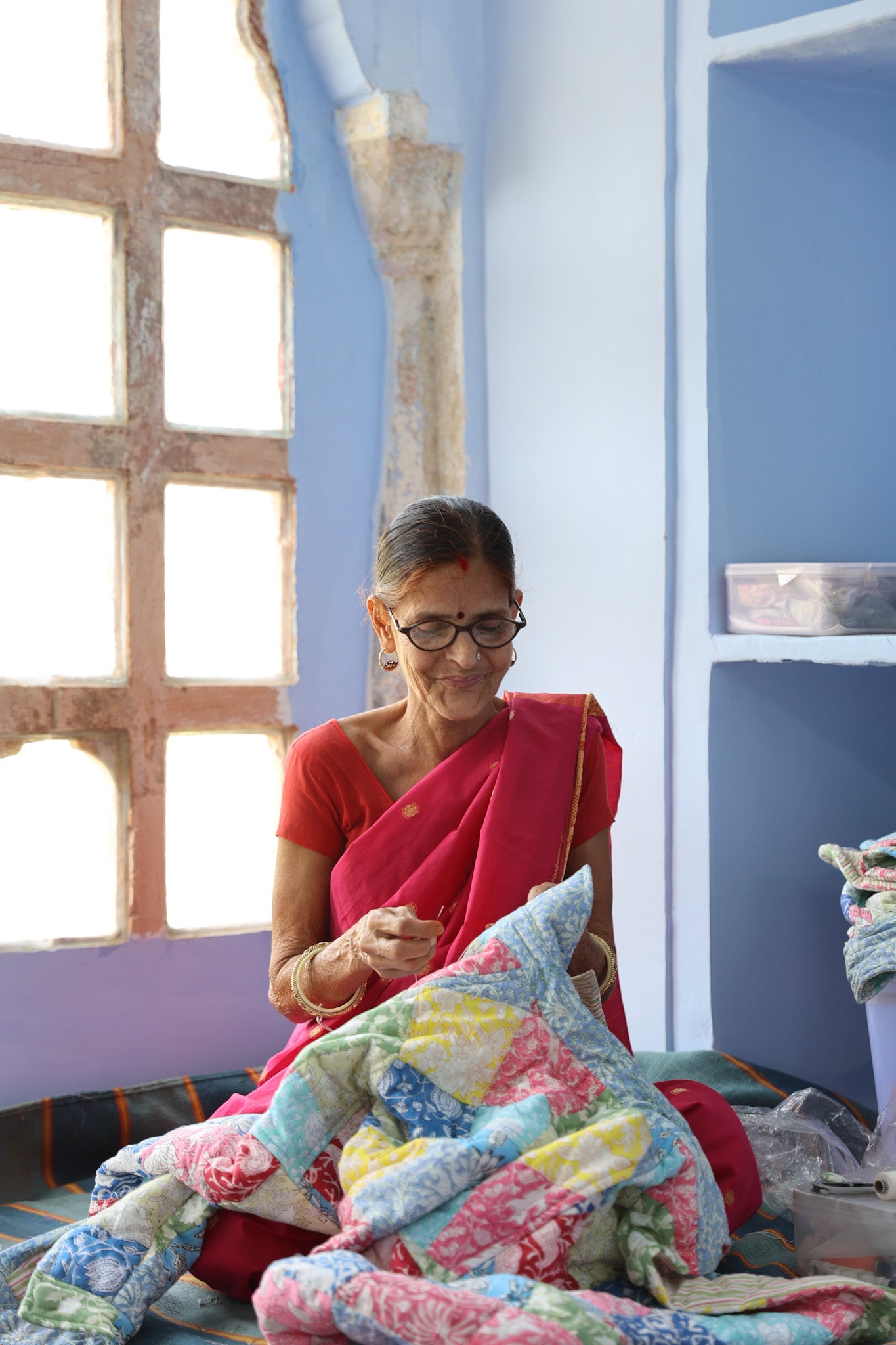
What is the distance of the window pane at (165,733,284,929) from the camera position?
9.21 feet

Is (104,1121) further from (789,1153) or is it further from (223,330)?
(223,330)

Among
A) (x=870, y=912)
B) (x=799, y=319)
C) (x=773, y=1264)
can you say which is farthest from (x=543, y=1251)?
(x=799, y=319)

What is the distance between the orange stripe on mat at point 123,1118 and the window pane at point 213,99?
6.27 feet

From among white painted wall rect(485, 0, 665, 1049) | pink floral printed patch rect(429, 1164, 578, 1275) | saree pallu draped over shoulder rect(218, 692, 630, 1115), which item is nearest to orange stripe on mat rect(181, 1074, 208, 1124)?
saree pallu draped over shoulder rect(218, 692, 630, 1115)

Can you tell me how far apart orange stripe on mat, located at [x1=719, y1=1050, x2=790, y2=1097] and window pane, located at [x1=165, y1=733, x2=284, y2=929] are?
3.38 feet

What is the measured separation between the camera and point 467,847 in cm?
195

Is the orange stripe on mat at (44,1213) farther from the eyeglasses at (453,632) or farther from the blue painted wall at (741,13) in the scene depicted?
the blue painted wall at (741,13)

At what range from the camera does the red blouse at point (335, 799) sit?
2.04 metres

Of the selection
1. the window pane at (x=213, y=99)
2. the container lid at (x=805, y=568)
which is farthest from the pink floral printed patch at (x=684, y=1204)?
the window pane at (x=213, y=99)

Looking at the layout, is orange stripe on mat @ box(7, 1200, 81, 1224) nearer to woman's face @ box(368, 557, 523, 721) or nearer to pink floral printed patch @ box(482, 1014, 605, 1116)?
pink floral printed patch @ box(482, 1014, 605, 1116)

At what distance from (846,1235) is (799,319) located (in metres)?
1.74

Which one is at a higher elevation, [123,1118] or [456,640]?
[456,640]

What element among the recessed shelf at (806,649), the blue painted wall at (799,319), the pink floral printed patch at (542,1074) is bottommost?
the pink floral printed patch at (542,1074)

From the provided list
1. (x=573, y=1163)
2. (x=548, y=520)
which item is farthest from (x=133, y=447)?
(x=573, y=1163)
